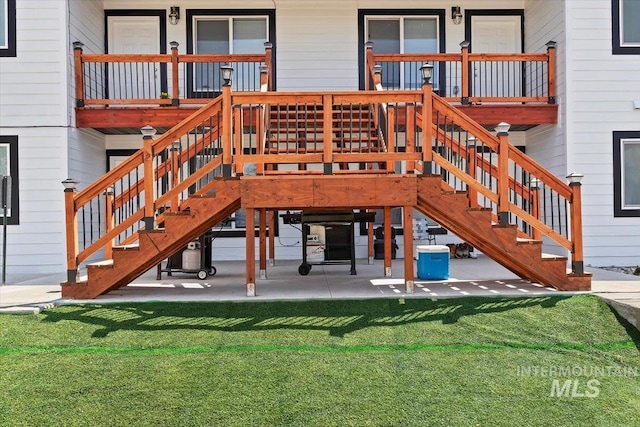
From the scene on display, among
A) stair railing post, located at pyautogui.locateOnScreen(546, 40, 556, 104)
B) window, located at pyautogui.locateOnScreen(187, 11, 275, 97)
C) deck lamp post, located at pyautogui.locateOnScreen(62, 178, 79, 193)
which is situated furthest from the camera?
window, located at pyautogui.locateOnScreen(187, 11, 275, 97)

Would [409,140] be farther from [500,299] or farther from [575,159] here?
[575,159]

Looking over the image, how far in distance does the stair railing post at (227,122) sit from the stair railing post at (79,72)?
451 cm

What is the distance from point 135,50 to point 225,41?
191 centimetres

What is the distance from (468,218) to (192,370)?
3.68 meters

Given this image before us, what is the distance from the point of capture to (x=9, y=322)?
4977mm

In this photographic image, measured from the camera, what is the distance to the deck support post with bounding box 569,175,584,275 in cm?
616

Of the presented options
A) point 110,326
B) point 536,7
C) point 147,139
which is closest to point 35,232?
point 147,139

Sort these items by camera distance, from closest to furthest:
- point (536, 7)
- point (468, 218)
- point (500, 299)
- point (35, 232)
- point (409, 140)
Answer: point (500, 299) < point (468, 218) < point (409, 140) < point (35, 232) < point (536, 7)

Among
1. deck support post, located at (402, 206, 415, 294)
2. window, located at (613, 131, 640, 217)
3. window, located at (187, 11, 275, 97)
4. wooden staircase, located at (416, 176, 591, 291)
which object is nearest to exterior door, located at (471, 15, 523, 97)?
window, located at (613, 131, 640, 217)

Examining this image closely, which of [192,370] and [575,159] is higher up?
[575,159]

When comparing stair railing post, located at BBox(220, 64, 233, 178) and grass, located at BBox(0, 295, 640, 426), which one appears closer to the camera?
grass, located at BBox(0, 295, 640, 426)

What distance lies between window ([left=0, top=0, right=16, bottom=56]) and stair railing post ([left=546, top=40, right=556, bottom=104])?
961cm

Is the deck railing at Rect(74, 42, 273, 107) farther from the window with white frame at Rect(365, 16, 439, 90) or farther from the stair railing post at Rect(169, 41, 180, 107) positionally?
the window with white frame at Rect(365, 16, 439, 90)

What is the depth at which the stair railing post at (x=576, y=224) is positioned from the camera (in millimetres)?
6160
